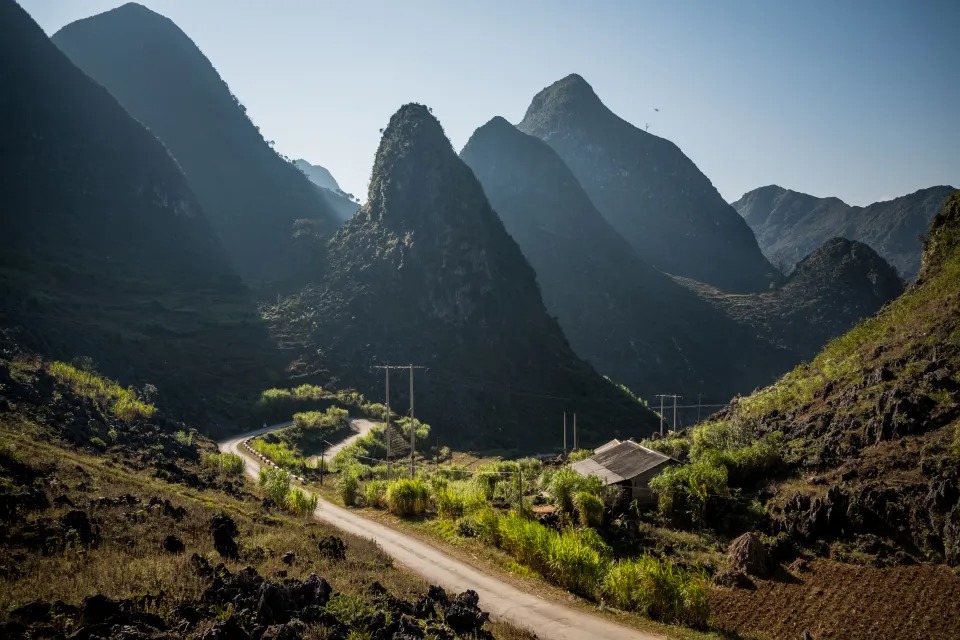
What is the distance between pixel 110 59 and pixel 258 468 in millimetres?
190972

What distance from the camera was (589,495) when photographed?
2408cm

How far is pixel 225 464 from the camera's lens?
43.2m

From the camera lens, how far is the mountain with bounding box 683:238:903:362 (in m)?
169

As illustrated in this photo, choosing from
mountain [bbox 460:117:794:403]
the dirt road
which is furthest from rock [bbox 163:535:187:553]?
mountain [bbox 460:117:794:403]

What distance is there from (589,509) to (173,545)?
14.8 m

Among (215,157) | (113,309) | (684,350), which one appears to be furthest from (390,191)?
(684,350)

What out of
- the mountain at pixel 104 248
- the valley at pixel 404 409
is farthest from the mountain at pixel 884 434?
the mountain at pixel 104 248

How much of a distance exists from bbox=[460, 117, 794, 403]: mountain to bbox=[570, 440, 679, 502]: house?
12250cm

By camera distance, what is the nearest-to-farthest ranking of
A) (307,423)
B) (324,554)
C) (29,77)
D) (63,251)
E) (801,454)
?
(324,554)
(801,454)
(307,423)
(63,251)
(29,77)

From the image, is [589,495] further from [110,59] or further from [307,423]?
[110,59]

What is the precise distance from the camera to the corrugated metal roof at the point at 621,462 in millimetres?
28406

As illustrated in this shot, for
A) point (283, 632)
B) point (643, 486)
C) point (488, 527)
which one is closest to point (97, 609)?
point (283, 632)

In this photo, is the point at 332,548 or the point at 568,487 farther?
the point at 568,487

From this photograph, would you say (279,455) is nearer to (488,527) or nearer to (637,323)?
(488,527)
